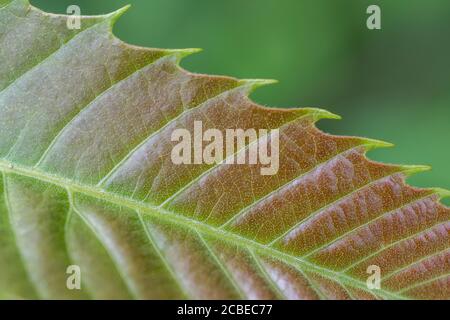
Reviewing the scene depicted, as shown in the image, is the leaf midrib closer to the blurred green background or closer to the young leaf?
the young leaf

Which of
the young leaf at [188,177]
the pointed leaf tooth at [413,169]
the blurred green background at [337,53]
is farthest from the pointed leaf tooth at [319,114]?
the blurred green background at [337,53]

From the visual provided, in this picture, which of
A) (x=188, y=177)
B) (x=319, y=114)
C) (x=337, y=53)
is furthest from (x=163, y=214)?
(x=337, y=53)

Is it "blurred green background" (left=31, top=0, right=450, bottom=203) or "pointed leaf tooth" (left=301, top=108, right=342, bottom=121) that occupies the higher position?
"pointed leaf tooth" (left=301, top=108, right=342, bottom=121)

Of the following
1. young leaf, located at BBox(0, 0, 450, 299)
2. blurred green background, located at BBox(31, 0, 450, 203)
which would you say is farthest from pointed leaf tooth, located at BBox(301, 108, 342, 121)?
blurred green background, located at BBox(31, 0, 450, 203)

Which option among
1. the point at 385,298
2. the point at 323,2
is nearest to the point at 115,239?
the point at 385,298

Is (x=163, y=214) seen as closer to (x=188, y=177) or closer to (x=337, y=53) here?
(x=188, y=177)

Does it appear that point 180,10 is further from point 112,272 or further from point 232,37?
point 112,272

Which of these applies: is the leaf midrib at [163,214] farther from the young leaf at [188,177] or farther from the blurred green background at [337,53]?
the blurred green background at [337,53]
